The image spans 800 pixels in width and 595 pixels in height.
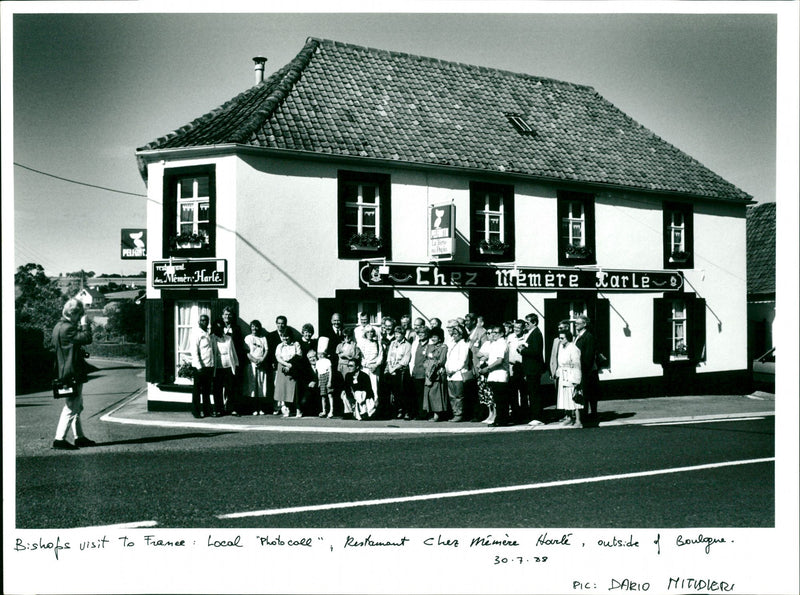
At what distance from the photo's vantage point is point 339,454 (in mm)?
7324

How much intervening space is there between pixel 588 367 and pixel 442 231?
264 centimetres

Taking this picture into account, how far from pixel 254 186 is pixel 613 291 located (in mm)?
4963

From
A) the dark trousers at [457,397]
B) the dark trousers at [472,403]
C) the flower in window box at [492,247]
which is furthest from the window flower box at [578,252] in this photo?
the dark trousers at [457,397]

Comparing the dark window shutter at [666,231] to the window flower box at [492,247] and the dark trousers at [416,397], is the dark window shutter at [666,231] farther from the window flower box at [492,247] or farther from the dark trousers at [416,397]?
the dark trousers at [416,397]

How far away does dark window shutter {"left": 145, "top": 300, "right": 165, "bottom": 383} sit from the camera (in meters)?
9.27

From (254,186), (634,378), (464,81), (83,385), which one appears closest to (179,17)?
(83,385)

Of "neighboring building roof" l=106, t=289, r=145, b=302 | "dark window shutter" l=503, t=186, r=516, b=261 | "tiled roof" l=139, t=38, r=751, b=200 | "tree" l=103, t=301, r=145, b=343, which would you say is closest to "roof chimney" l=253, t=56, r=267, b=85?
"tiled roof" l=139, t=38, r=751, b=200

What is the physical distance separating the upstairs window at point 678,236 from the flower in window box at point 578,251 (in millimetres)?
1036

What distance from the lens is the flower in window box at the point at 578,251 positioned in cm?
1020

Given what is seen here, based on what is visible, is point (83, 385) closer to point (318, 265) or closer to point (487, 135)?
point (318, 265)

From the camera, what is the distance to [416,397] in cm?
1028

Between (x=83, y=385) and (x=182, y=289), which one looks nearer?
(x=83, y=385)

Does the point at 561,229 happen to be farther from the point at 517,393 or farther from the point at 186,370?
the point at 186,370

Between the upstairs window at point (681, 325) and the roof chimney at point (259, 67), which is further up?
the roof chimney at point (259, 67)
